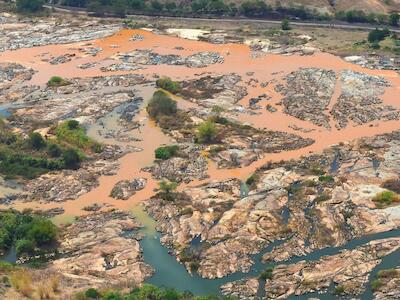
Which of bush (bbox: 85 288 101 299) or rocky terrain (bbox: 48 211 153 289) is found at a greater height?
bush (bbox: 85 288 101 299)

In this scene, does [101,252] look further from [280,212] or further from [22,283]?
[280,212]

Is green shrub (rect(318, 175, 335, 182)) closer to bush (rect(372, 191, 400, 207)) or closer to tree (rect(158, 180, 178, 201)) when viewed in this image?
bush (rect(372, 191, 400, 207))

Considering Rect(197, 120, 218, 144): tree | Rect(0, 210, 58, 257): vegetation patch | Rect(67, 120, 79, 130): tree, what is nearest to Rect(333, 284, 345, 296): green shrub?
Rect(0, 210, 58, 257): vegetation patch

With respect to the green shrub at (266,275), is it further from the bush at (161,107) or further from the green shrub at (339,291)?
the bush at (161,107)

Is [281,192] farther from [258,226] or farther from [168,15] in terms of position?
[168,15]

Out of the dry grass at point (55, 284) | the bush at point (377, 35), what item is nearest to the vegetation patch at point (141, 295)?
the dry grass at point (55, 284)
